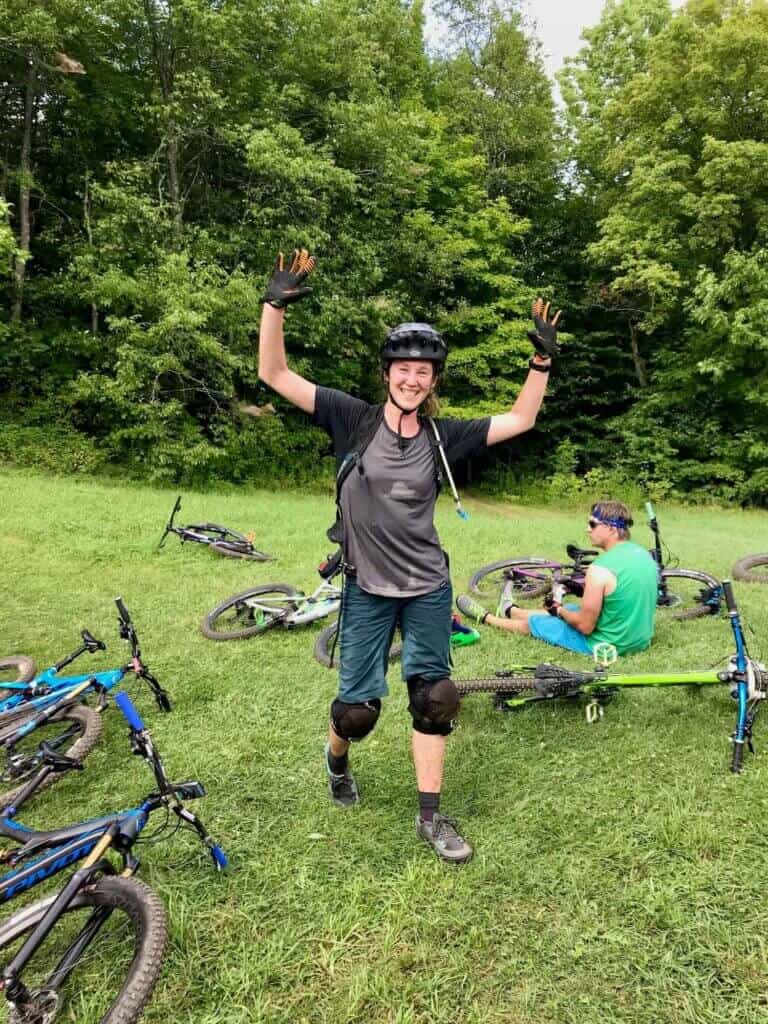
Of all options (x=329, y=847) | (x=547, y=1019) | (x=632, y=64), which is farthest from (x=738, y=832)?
(x=632, y=64)

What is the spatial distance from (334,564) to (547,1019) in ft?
8.00

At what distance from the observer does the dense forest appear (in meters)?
14.5

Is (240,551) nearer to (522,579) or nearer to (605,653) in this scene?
(522,579)

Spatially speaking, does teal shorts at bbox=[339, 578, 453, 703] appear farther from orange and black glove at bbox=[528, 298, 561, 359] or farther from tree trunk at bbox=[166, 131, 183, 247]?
tree trunk at bbox=[166, 131, 183, 247]

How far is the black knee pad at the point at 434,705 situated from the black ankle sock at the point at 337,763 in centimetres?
45

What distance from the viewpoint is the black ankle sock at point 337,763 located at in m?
2.91

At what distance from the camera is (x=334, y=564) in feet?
12.6

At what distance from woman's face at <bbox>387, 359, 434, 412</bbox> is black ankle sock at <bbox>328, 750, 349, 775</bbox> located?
1.61 m

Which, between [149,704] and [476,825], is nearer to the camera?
[476,825]

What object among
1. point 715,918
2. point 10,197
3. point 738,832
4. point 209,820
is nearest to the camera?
point 715,918

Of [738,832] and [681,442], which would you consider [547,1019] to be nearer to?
Result: [738,832]

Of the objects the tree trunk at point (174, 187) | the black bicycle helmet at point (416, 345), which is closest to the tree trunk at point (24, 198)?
the tree trunk at point (174, 187)

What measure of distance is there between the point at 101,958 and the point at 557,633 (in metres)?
3.44

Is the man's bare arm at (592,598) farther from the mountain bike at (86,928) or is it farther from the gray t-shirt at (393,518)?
the mountain bike at (86,928)
